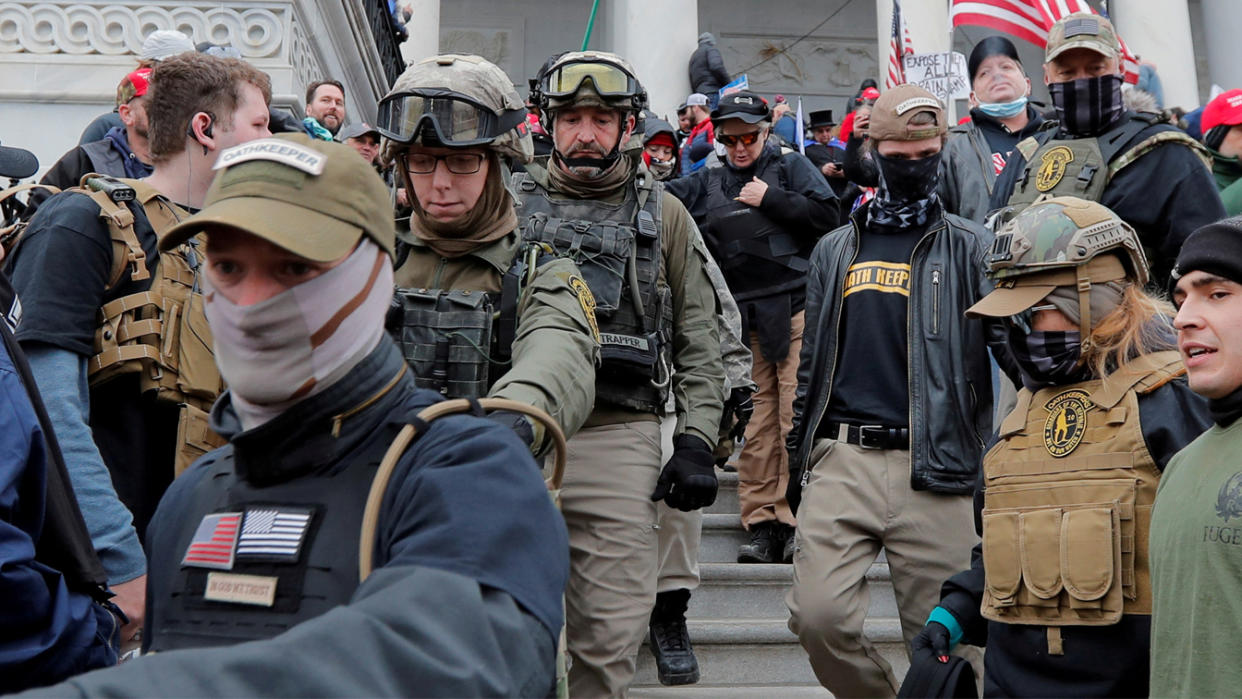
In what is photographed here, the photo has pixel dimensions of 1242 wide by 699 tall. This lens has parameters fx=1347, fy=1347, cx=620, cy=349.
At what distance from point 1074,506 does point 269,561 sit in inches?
96.7

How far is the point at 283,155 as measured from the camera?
1.86m

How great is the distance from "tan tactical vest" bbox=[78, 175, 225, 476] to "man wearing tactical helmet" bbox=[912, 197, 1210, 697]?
2.08 metres

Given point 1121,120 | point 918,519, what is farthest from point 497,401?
point 1121,120

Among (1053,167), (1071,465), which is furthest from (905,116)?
(1071,465)

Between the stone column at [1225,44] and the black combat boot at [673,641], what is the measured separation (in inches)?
659

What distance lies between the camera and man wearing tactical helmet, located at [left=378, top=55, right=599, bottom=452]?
11.4 feet

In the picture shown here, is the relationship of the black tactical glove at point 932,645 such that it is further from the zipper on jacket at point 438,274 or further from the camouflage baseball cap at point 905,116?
the camouflage baseball cap at point 905,116

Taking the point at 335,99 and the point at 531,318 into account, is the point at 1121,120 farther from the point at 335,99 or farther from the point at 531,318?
the point at 335,99

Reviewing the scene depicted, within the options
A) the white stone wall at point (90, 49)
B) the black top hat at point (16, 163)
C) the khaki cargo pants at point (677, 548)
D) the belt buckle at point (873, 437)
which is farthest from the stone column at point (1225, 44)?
the black top hat at point (16, 163)

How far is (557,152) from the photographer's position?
178 inches

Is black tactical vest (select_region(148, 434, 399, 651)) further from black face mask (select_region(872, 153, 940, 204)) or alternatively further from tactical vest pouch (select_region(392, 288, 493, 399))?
black face mask (select_region(872, 153, 940, 204))

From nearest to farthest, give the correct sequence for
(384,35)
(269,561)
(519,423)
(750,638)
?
(269,561) < (519,423) < (750,638) < (384,35)

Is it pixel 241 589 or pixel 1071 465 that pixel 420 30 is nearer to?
pixel 1071 465

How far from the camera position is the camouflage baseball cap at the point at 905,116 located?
5.16 meters
